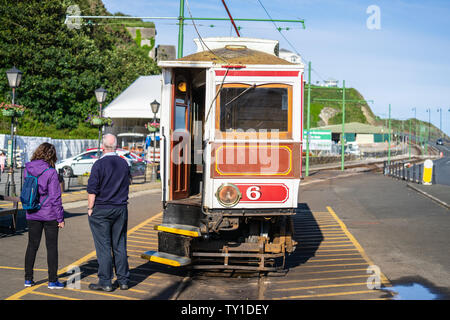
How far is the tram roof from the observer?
26.5 feet

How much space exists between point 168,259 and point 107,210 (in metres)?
1.35

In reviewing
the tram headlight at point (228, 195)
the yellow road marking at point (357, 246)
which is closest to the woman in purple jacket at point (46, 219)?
the tram headlight at point (228, 195)

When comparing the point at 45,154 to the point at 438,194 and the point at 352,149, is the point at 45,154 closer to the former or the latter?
the point at 438,194

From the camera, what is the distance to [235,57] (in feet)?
27.2

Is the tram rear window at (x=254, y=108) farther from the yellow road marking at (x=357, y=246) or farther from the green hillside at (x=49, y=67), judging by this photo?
the green hillside at (x=49, y=67)

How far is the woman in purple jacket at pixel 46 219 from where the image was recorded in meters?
6.95

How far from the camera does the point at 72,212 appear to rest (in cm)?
1520

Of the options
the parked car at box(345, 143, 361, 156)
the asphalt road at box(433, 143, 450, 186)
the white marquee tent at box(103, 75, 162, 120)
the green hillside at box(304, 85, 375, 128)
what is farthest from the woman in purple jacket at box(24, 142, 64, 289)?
the green hillside at box(304, 85, 375, 128)

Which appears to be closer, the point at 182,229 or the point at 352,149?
the point at 182,229

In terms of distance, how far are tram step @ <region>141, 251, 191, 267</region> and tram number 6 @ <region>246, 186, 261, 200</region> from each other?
1255mm

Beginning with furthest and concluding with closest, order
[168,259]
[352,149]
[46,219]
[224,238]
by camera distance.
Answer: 1. [352,149]
2. [224,238]
3. [168,259]
4. [46,219]

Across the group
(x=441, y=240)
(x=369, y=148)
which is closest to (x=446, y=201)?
(x=441, y=240)

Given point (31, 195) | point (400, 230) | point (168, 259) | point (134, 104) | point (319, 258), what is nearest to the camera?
point (31, 195)

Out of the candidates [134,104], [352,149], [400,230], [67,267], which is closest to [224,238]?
[67,267]
